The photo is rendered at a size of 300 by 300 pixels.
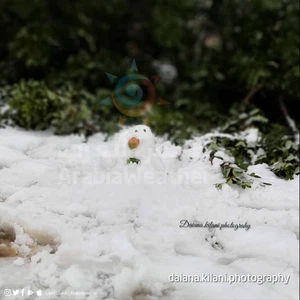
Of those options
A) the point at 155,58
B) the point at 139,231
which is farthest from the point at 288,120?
the point at 155,58

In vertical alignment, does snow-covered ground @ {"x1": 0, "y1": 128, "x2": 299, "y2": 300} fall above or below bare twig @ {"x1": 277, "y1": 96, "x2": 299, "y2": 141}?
below

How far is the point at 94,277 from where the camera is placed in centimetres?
181

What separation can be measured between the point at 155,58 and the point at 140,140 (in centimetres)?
314

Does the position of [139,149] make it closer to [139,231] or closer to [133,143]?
[133,143]

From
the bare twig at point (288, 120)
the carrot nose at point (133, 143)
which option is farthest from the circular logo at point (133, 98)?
the carrot nose at point (133, 143)

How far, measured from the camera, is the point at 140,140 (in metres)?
2.34

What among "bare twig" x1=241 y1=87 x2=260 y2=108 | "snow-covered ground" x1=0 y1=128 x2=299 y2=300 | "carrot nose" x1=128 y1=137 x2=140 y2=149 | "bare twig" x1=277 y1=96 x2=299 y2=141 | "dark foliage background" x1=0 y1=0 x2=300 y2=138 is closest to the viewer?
"snow-covered ground" x1=0 y1=128 x2=299 y2=300

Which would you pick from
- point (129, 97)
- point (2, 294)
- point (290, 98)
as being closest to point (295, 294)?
point (2, 294)

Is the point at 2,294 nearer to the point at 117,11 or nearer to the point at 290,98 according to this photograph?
the point at 290,98

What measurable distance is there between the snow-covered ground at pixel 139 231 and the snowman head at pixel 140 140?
4.9 inches

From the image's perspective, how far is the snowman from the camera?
2.32 meters
